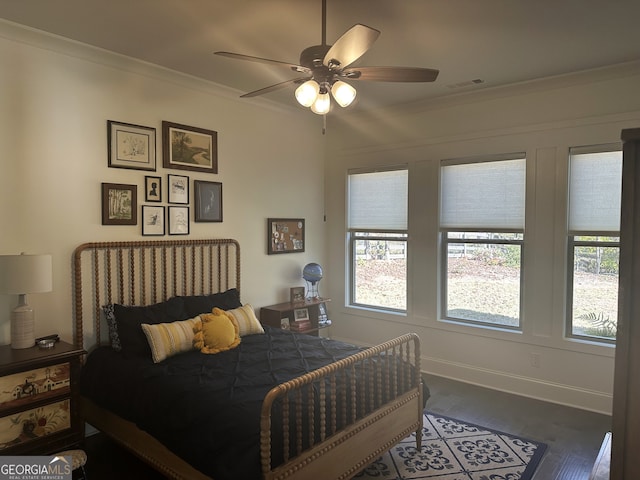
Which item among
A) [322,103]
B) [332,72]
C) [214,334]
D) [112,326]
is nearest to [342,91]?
[332,72]

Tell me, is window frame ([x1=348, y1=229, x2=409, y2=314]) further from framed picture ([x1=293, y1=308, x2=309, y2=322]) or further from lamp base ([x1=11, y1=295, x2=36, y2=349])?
lamp base ([x1=11, y1=295, x2=36, y2=349])

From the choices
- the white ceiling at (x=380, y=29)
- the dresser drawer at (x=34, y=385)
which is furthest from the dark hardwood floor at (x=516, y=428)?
the white ceiling at (x=380, y=29)

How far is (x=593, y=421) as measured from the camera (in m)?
3.52

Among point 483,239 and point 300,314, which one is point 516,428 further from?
point 300,314

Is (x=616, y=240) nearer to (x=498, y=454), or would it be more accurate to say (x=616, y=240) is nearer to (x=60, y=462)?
(x=498, y=454)

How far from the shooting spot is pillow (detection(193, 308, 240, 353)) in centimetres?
322

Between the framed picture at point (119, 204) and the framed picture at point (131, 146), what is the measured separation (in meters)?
0.18

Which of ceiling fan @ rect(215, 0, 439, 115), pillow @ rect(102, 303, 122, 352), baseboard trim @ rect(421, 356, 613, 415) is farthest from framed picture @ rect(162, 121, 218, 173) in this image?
baseboard trim @ rect(421, 356, 613, 415)

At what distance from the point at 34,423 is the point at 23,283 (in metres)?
0.84

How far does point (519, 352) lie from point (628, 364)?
10.7ft

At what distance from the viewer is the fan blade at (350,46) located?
77.4 inches

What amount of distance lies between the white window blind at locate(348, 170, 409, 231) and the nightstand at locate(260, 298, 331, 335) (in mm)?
1043

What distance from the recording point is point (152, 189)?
369 centimetres

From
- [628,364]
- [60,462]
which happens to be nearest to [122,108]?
[60,462]
